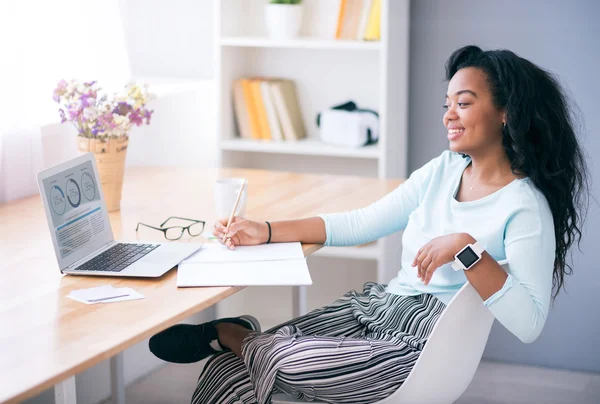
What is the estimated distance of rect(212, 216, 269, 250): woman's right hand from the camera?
1.99 m

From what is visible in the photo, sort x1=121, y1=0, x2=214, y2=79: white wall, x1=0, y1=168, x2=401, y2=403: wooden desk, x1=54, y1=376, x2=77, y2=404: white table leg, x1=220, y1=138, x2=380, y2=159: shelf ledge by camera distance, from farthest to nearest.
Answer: x1=121, y1=0, x2=214, y2=79: white wall → x1=220, y1=138, x2=380, y2=159: shelf ledge → x1=54, y1=376, x2=77, y2=404: white table leg → x1=0, y1=168, x2=401, y2=403: wooden desk

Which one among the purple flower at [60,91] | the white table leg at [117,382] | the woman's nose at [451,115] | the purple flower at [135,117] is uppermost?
the purple flower at [60,91]

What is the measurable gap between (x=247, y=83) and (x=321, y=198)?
107 centimetres

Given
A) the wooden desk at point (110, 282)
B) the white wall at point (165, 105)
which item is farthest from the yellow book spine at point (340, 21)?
the wooden desk at point (110, 282)

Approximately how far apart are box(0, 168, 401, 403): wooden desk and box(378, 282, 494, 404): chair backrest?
1.37ft

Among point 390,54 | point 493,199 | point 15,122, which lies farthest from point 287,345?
point 390,54

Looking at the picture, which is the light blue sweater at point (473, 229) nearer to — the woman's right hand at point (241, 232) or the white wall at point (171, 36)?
the woman's right hand at point (241, 232)

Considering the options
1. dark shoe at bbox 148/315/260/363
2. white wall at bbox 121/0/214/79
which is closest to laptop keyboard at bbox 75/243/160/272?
dark shoe at bbox 148/315/260/363

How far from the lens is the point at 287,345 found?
1.76m

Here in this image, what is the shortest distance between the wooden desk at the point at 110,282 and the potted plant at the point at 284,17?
737mm

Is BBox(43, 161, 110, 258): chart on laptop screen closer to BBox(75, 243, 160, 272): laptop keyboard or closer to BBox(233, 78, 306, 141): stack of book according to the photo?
BBox(75, 243, 160, 272): laptop keyboard

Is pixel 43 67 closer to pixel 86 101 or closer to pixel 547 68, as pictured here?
pixel 86 101

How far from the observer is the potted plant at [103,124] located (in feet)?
7.55

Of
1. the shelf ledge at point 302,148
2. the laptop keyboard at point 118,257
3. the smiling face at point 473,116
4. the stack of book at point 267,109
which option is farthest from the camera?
the stack of book at point 267,109
